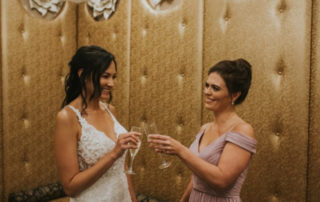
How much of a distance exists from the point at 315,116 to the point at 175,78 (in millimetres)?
1224

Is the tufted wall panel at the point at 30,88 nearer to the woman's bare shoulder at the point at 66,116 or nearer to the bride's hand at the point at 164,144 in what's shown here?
the woman's bare shoulder at the point at 66,116

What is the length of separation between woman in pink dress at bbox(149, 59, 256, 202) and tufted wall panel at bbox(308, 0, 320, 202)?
653 millimetres

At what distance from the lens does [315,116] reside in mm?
2117

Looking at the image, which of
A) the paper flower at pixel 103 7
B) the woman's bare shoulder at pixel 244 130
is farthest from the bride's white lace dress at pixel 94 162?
the paper flower at pixel 103 7

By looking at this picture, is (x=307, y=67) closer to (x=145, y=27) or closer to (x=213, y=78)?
(x=213, y=78)

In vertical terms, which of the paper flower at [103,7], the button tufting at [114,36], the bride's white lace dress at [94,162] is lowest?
the bride's white lace dress at [94,162]

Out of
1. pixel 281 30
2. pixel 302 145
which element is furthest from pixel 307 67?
pixel 302 145

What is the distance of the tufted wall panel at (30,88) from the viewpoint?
119 inches

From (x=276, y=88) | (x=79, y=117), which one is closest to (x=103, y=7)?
(x=79, y=117)

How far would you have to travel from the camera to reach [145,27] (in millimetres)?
3047

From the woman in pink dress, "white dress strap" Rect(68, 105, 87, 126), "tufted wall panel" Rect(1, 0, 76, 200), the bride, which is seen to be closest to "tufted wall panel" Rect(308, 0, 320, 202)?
the woman in pink dress

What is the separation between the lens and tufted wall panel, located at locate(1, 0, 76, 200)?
303cm

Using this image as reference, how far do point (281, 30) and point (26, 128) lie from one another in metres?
2.62

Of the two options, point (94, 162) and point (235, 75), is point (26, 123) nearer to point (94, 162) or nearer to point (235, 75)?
point (94, 162)
